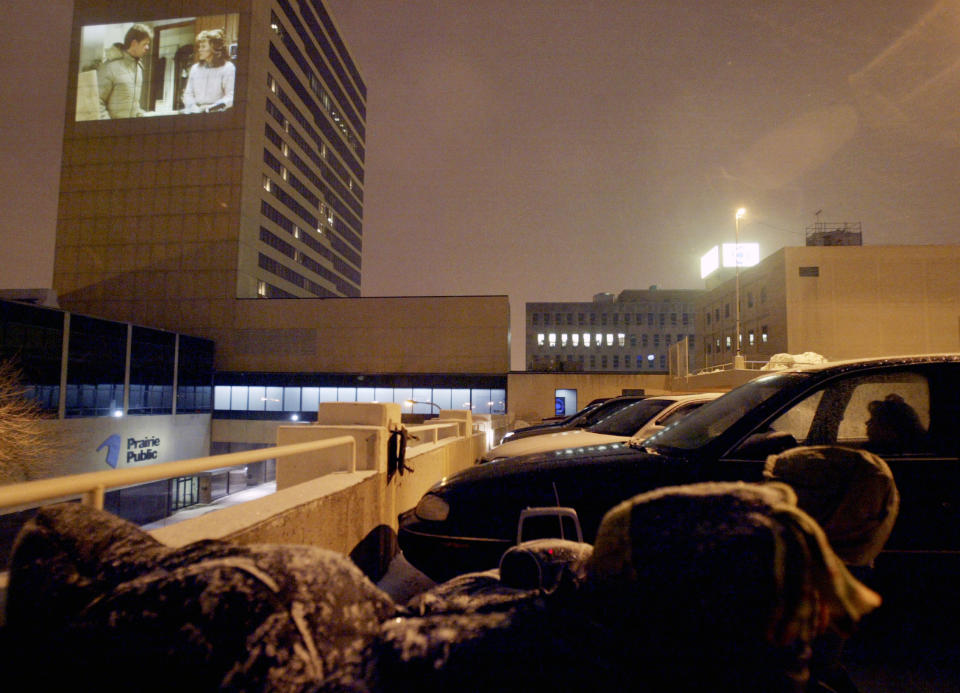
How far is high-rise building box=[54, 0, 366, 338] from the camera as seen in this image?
186 ft

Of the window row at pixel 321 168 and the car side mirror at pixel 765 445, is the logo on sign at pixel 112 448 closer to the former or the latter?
the window row at pixel 321 168

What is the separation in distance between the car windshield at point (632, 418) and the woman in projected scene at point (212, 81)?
68.0 m

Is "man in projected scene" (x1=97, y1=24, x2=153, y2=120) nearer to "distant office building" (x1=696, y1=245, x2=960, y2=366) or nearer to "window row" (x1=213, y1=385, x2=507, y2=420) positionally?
"window row" (x1=213, y1=385, x2=507, y2=420)

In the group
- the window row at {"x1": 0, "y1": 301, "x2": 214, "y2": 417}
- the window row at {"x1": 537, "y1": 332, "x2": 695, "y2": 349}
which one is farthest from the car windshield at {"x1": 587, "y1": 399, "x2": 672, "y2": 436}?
the window row at {"x1": 537, "y1": 332, "x2": 695, "y2": 349}

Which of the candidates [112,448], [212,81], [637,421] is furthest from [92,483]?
[212,81]

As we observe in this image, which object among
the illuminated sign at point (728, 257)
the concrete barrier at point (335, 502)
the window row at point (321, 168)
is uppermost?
the window row at point (321, 168)

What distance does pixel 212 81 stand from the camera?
60.8 m

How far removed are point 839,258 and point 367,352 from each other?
48471 mm

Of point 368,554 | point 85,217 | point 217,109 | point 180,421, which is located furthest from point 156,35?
point 368,554

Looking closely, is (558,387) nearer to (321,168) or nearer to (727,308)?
(727,308)

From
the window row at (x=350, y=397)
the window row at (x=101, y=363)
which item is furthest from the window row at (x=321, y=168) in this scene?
the window row at (x=350, y=397)

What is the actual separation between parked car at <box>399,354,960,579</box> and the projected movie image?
70875 mm

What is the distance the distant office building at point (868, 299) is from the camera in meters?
49.7

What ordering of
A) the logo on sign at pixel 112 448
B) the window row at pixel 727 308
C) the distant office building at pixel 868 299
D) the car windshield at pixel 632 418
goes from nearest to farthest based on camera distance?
1. the car windshield at pixel 632 418
2. the logo on sign at pixel 112 448
3. the distant office building at pixel 868 299
4. the window row at pixel 727 308
